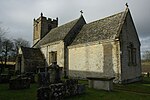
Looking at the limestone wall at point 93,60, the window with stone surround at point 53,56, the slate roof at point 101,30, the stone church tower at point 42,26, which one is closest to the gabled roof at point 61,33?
the window with stone surround at point 53,56

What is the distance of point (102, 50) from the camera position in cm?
2030

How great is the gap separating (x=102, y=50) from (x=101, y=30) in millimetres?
3641

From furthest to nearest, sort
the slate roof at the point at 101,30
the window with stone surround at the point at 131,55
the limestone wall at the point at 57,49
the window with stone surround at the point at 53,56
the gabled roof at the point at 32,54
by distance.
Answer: the gabled roof at the point at 32,54 → the window with stone surround at the point at 53,56 → the limestone wall at the point at 57,49 → the slate roof at the point at 101,30 → the window with stone surround at the point at 131,55

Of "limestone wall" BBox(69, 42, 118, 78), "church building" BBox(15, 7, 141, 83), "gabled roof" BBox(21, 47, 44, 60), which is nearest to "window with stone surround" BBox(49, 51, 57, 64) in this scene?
"church building" BBox(15, 7, 141, 83)

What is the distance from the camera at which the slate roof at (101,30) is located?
811 inches

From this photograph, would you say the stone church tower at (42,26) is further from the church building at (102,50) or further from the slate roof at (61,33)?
the church building at (102,50)

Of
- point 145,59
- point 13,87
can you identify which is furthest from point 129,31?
point 145,59

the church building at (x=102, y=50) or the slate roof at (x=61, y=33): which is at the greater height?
the slate roof at (x=61, y=33)

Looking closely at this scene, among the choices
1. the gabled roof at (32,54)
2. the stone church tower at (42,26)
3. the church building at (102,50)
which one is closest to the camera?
the church building at (102,50)

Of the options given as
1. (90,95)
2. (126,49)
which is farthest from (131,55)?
(90,95)

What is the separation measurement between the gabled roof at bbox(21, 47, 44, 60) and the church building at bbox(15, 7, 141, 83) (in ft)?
8.56

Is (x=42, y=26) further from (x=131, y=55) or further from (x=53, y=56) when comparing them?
(x=131, y=55)

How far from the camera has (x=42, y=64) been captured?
2928cm

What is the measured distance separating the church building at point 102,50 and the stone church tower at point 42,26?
1065 cm
